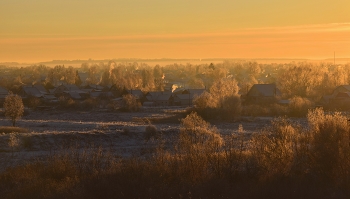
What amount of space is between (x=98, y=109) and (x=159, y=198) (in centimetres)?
3954

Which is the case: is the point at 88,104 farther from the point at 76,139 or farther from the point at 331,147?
the point at 331,147

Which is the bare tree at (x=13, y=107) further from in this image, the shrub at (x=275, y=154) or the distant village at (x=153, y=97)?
the shrub at (x=275, y=154)

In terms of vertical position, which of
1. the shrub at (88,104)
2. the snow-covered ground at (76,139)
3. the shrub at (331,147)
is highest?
the shrub at (331,147)

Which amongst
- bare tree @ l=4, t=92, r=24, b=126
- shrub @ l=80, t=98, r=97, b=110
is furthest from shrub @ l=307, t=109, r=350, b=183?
shrub @ l=80, t=98, r=97, b=110

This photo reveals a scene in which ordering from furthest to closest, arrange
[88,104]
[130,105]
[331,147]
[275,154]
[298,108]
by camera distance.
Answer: [88,104]
[130,105]
[298,108]
[275,154]
[331,147]

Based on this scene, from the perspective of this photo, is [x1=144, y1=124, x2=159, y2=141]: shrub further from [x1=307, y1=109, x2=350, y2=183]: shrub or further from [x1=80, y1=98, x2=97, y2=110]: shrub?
[x1=80, y1=98, x2=97, y2=110]: shrub

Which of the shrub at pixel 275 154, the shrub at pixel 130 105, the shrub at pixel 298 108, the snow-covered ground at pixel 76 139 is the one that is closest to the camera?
the shrub at pixel 275 154

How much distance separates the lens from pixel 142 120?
40.8 metres

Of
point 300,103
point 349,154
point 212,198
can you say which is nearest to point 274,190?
point 212,198

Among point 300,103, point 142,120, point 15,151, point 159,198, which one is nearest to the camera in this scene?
point 159,198

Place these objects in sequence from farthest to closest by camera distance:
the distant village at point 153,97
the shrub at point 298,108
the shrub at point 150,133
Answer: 1. the distant village at point 153,97
2. the shrub at point 298,108
3. the shrub at point 150,133

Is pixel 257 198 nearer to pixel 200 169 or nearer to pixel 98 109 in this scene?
pixel 200 169

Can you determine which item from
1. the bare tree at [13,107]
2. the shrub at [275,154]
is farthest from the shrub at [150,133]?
the shrub at [275,154]

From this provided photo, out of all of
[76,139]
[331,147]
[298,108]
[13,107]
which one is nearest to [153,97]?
[298,108]
